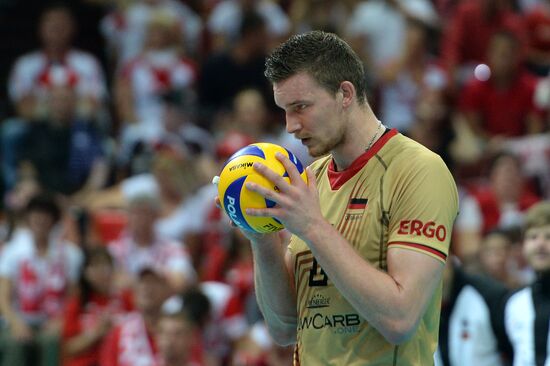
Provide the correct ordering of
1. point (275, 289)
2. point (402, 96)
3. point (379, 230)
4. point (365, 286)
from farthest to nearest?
1. point (402, 96)
2. point (275, 289)
3. point (379, 230)
4. point (365, 286)

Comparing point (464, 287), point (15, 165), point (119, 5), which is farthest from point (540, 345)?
point (119, 5)

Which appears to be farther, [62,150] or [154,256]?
[62,150]

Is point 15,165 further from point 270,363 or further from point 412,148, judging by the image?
point 412,148

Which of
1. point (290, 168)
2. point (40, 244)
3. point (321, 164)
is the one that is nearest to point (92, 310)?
point (40, 244)

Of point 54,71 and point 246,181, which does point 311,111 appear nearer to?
point 246,181

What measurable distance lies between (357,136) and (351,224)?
1.15 ft

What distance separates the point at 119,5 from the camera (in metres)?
13.8

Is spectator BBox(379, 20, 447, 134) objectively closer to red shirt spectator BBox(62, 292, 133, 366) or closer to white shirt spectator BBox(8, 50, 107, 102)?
white shirt spectator BBox(8, 50, 107, 102)

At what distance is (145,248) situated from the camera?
9.97m

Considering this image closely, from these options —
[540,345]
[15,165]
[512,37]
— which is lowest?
[540,345]

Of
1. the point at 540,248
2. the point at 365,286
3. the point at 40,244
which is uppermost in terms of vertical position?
the point at 40,244

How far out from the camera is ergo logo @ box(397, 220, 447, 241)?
3834mm

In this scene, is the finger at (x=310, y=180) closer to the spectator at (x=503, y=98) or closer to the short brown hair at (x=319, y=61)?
the short brown hair at (x=319, y=61)

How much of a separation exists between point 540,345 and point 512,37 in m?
5.98
